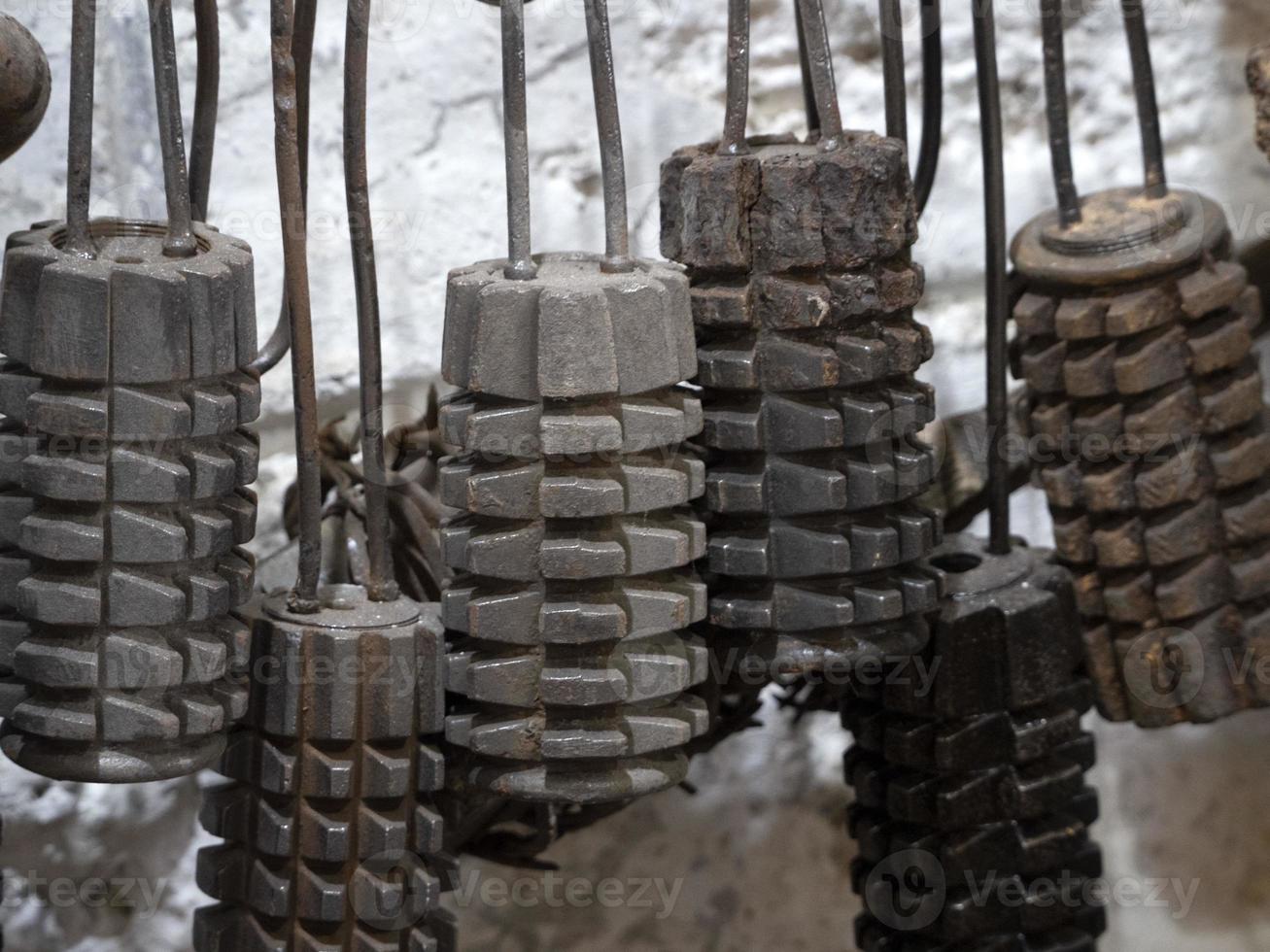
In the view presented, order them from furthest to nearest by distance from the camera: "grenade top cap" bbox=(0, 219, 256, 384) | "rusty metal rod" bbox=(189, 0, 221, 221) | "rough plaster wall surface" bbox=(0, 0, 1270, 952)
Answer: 1. "rough plaster wall surface" bbox=(0, 0, 1270, 952)
2. "rusty metal rod" bbox=(189, 0, 221, 221)
3. "grenade top cap" bbox=(0, 219, 256, 384)

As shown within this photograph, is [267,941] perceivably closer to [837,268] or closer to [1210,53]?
[837,268]

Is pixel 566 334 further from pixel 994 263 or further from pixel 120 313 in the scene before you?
pixel 994 263

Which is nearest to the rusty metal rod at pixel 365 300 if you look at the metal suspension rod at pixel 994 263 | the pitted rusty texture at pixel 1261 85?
the metal suspension rod at pixel 994 263

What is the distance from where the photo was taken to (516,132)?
1.56 ft

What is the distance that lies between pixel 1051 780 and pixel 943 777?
42mm

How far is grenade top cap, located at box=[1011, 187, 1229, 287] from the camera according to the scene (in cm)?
58

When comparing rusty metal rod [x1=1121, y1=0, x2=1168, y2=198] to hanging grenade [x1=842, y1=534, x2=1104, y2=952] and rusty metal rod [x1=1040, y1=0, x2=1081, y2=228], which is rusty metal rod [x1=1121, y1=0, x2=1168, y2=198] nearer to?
rusty metal rod [x1=1040, y1=0, x2=1081, y2=228]

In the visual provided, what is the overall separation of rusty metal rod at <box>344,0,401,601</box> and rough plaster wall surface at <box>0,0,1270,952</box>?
0.61ft

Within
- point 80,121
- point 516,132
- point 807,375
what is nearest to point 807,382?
point 807,375

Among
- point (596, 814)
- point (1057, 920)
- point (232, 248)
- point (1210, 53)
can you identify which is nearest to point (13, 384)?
point (232, 248)

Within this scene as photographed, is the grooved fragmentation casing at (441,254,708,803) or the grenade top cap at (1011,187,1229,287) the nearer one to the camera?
the grooved fragmentation casing at (441,254,708,803)

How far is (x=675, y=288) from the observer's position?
47 centimetres

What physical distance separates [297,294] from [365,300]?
0.02 meters

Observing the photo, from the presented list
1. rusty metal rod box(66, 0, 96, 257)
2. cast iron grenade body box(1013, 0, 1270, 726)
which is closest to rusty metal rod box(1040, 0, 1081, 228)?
cast iron grenade body box(1013, 0, 1270, 726)
